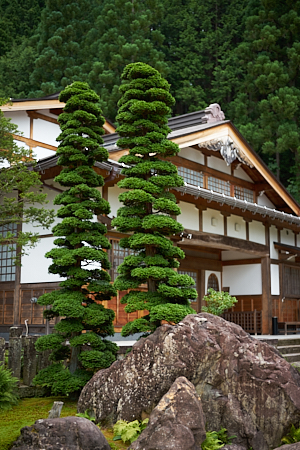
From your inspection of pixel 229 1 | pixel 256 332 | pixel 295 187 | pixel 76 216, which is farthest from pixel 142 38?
pixel 76 216

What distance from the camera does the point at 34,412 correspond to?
25.5 feet

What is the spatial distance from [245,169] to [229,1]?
19.9m

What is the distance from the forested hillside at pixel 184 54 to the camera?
27.4 metres

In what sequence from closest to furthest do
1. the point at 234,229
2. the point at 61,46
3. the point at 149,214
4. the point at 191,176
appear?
the point at 149,214 → the point at 191,176 → the point at 234,229 → the point at 61,46

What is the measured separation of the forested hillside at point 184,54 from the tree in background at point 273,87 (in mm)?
56

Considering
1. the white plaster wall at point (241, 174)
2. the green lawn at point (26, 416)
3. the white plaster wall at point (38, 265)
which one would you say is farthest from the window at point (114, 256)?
the white plaster wall at point (241, 174)

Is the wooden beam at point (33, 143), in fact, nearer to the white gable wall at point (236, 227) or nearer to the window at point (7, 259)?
the window at point (7, 259)

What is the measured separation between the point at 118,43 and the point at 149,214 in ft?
71.5

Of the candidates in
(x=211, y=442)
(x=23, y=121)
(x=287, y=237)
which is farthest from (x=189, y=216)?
(x=211, y=442)

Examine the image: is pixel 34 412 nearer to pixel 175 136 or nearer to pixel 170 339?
pixel 170 339

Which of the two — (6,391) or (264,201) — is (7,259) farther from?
(264,201)

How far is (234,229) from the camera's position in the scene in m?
17.8

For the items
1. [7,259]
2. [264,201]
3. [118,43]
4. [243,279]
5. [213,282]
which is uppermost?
[118,43]

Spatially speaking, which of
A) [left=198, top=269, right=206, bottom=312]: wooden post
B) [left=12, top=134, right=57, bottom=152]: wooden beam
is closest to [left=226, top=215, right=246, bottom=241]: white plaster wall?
[left=198, top=269, right=206, bottom=312]: wooden post
